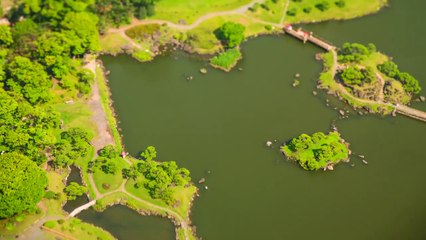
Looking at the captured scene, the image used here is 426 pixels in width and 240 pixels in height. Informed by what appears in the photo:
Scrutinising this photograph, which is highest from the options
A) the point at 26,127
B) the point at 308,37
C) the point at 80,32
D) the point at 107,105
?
the point at 308,37

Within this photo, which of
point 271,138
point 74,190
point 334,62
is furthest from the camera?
point 334,62

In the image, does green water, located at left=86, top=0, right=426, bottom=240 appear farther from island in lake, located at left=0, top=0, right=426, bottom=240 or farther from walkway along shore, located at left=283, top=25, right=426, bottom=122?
walkway along shore, located at left=283, top=25, right=426, bottom=122

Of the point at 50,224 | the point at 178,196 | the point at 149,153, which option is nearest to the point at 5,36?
the point at 149,153

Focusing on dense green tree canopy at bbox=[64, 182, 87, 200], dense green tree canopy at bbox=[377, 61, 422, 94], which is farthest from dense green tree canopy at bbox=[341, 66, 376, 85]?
dense green tree canopy at bbox=[64, 182, 87, 200]

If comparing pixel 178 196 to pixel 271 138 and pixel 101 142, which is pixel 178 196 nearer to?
pixel 101 142

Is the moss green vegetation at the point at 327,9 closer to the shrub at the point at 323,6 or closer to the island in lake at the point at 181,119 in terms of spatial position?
the shrub at the point at 323,6

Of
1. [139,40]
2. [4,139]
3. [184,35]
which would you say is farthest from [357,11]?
[4,139]

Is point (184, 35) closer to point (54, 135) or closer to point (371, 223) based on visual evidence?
point (54, 135)
